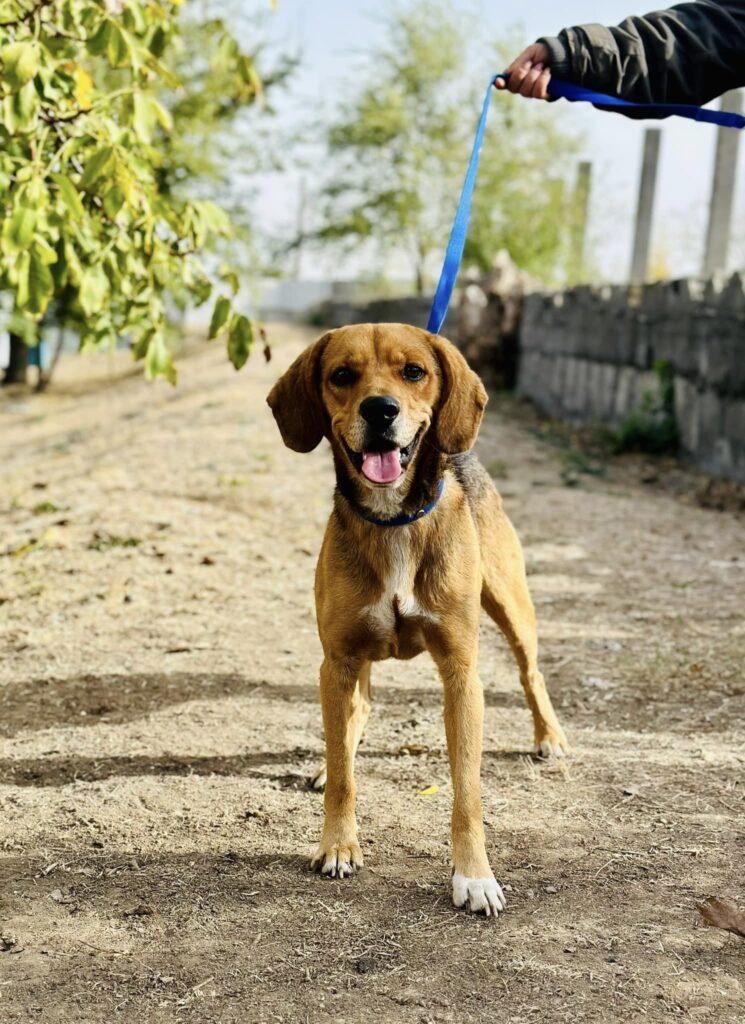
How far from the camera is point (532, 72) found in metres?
3.95

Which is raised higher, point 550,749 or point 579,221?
point 579,221

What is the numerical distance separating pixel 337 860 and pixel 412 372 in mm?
1436

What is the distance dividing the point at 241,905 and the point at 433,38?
98.3 ft

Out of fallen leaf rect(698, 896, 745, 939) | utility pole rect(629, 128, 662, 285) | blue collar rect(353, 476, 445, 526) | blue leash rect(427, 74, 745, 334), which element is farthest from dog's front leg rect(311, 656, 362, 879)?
utility pole rect(629, 128, 662, 285)

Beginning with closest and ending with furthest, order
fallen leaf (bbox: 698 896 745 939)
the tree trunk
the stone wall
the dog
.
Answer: fallen leaf (bbox: 698 896 745 939), the dog, the stone wall, the tree trunk

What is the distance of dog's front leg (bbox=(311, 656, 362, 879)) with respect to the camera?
3336 millimetres

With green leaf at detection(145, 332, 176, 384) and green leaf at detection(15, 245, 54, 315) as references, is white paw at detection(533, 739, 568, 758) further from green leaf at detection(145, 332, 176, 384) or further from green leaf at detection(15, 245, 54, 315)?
green leaf at detection(15, 245, 54, 315)

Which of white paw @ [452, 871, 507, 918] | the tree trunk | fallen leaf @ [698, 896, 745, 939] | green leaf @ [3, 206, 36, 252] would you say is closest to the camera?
fallen leaf @ [698, 896, 745, 939]

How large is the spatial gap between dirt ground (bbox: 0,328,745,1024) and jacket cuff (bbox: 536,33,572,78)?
8.14 ft

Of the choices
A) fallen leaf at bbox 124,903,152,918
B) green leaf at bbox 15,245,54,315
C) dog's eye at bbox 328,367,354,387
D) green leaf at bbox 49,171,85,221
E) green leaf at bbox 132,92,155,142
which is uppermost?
green leaf at bbox 132,92,155,142

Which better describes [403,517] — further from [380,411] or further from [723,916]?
[723,916]

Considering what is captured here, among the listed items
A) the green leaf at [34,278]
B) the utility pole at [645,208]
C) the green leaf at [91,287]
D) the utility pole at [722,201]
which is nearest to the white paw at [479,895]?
the green leaf at [34,278]

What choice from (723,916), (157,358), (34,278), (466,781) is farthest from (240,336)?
(723,916)

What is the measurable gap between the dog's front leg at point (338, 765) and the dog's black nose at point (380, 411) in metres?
0.73
